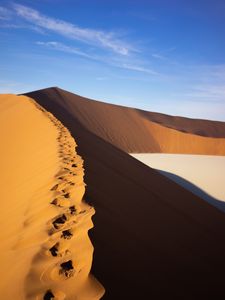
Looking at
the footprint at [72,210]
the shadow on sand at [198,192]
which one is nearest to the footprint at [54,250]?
the footprint at [72,210]

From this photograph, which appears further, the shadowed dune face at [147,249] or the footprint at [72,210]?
the footprint at [72,210]

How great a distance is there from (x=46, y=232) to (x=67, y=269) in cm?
58

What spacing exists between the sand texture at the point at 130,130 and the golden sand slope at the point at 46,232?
30.3m

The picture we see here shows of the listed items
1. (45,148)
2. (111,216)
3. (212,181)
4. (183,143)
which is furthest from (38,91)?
(111,216)

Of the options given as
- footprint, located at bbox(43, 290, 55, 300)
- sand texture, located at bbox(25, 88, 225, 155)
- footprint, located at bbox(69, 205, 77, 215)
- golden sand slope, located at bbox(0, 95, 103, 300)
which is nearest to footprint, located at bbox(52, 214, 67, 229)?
golden sand slope, located at bbox(0, 95, 103, 300)

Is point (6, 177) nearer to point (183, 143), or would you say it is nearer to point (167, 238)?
point (167, 238)

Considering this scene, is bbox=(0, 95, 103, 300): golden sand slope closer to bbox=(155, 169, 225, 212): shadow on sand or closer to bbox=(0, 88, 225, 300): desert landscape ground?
bbox=(0, 88, 225, 300): desert landscape ground

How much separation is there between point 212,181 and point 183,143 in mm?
29815

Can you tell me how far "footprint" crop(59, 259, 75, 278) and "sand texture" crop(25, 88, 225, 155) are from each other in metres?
33.0

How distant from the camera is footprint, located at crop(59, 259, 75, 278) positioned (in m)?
1.82

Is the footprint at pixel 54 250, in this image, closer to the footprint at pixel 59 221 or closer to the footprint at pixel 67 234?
the footprint at pixel 67 234

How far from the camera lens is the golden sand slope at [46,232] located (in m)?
1.74

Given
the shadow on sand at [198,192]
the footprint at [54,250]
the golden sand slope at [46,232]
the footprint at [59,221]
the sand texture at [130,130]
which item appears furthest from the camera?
the sand texture at [130,130]

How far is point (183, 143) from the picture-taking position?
4325cm
